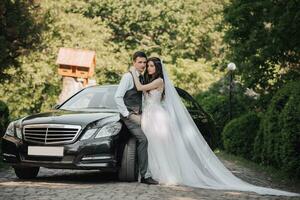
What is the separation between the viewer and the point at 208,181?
9.69 meters

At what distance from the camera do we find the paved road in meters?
7.71

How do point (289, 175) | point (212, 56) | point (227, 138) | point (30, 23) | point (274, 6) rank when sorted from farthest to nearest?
point (212, 56)
point (30, 23)
point (227, 138)
point (274, 6)
point (289, 175)

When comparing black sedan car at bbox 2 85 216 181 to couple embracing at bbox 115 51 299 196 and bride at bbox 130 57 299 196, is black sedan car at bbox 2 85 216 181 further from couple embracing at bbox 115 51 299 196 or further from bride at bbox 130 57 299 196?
bride at bbox 130 57 299 196

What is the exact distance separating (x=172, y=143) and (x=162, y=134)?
231mm

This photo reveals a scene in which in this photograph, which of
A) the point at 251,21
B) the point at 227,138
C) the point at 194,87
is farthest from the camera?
the point at 194,87

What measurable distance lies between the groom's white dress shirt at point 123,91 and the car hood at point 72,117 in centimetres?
17

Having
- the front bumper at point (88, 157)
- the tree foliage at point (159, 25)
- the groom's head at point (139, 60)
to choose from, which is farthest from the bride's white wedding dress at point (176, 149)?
the tree foliage at point (159, 25)

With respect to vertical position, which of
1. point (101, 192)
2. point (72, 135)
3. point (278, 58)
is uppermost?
point (278, 58)

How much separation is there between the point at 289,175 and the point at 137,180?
353 centimetres

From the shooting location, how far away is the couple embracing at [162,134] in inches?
366

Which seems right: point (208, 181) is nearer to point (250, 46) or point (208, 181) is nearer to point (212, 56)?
point (250, 46)

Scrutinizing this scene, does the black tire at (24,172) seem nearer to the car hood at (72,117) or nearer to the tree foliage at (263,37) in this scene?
the car hood at (72,117)

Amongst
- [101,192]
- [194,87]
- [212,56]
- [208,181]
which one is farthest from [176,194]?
[212,56]

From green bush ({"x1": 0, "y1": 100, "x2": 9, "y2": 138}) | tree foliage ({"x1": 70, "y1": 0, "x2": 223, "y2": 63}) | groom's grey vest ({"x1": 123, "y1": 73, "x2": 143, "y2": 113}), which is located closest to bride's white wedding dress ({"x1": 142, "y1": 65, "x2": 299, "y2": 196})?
groom's grey vest ({"x1": 123, "y1": 73, "x2": 143, "y2": 113})
